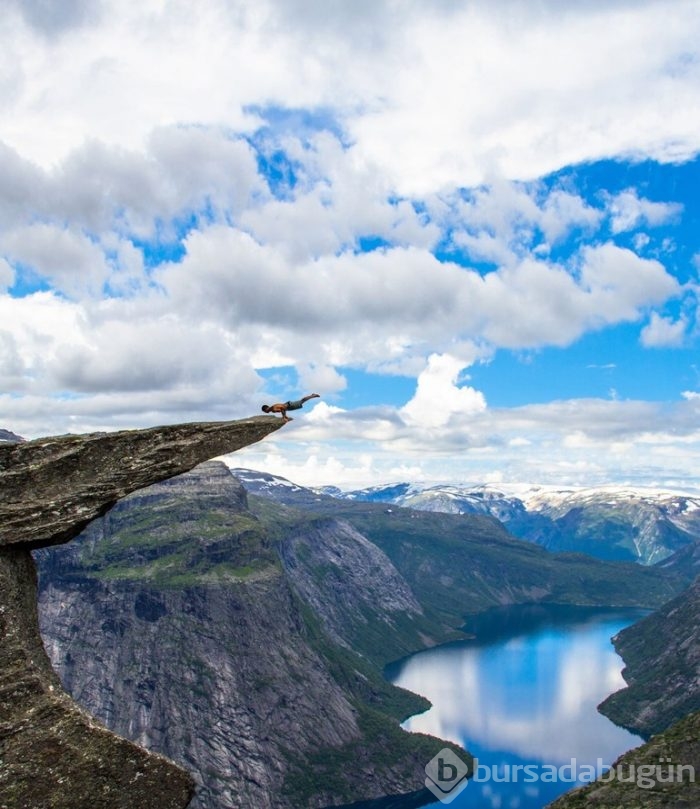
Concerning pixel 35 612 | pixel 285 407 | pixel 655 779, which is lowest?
pixel 655 779

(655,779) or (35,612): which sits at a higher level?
(35,612)

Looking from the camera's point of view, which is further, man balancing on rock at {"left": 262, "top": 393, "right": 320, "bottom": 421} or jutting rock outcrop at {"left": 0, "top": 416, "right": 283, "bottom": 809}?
man balancing on rock at {"left": 262, "top": 393, "right": 320, "bottom": 421}

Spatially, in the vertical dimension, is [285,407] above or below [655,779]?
above

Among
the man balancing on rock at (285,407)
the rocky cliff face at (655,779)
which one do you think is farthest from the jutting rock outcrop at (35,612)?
the rocky cliff face at (655,779)

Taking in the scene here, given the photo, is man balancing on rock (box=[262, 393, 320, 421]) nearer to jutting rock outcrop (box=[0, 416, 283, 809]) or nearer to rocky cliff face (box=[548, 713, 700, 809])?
jutting rock outcrop (box=[0, 416, 283, 809])

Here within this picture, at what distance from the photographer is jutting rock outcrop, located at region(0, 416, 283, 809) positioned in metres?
24.1

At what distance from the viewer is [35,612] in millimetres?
30453

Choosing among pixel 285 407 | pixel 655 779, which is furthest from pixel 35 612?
pixel 655 779

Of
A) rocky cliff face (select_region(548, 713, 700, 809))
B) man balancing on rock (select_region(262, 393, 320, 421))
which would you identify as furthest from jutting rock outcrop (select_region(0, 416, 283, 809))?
rocky cliff face (select_region(548, 713, 700, 809))

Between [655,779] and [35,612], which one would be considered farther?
[35,612]

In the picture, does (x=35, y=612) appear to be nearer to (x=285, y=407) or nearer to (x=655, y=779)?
(x=285, y=407)

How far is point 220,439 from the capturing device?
3219 cm

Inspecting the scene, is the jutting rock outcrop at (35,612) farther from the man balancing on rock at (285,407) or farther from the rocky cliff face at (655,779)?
the rocky cliff face at (655,779)

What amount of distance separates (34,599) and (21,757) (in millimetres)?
8209
